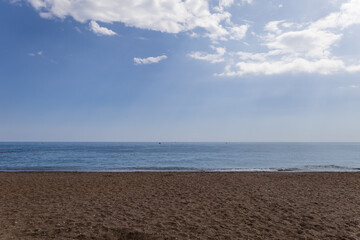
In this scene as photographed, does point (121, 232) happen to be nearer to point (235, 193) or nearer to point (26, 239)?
point (26, 239)

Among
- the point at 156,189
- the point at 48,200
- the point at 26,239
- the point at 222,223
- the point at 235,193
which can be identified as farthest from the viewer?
the point at 156,189

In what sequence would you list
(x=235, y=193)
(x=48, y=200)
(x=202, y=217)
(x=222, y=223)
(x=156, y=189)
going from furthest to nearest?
(x=156, y=189)
(x=235, y=193)
(x=48, y=200)
(x=202, y=217)
(x=222, y=223)

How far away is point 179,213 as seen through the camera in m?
8.78

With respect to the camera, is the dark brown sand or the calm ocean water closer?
the dark brown sand

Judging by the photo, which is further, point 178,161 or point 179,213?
point 178,161

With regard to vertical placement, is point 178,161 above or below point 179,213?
below

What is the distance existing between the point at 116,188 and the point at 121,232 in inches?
283

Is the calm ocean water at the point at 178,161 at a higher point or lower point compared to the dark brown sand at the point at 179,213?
lower

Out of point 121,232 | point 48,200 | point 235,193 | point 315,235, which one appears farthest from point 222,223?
point 48,200

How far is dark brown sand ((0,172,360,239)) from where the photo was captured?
6910mm

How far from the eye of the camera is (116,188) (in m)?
13.9

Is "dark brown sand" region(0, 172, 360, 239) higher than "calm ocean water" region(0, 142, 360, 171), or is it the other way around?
"dark brown sand" region(0, 172, 360, 239)

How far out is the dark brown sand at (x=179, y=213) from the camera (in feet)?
22.7

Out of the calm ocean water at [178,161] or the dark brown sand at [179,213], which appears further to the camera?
the calm ocean water at [178,161]
